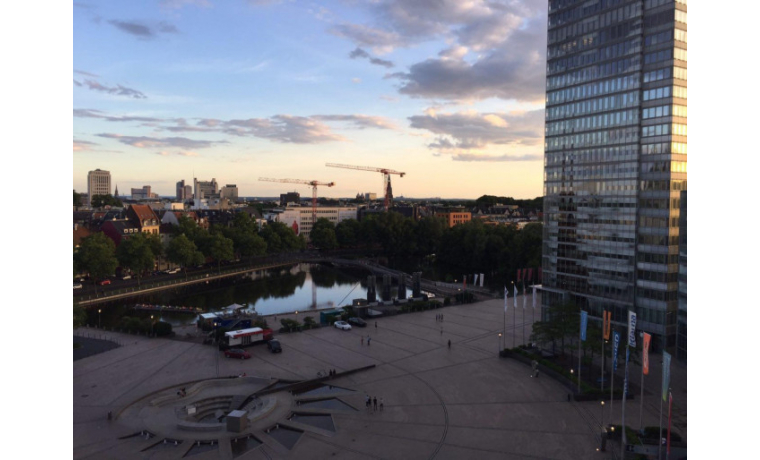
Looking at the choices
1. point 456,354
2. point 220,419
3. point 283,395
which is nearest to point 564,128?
point 456,354

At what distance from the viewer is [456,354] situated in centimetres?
5506

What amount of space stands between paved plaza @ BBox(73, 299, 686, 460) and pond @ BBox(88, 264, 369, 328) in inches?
923

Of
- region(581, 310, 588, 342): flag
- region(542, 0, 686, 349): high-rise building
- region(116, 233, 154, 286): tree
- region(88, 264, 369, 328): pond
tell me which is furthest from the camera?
region(116, 233, 154, 286): tree

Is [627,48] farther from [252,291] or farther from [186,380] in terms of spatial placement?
[252,291]

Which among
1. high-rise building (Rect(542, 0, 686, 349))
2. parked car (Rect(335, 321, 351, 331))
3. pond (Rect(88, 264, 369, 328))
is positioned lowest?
pond (Rect(88, 264, 369, 328))

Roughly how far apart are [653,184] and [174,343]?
54.3m

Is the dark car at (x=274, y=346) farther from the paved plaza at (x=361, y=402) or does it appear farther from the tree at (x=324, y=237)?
the tree at (x=324, y=237)

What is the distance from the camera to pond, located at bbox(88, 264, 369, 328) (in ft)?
276

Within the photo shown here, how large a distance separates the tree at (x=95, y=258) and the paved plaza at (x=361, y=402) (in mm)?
42668

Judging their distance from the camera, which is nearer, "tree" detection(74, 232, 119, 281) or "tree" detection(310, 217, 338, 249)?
"tree" detection(74, 232, 119, 281)

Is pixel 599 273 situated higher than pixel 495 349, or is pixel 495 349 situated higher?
pixel 599 273

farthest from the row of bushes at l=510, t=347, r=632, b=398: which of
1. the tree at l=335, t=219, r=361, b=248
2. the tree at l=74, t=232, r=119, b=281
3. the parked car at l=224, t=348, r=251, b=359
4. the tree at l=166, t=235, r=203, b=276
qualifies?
the tree at l=335, t=219, r=361, b=248

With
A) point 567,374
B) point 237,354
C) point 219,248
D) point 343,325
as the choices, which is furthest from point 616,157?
point 219,248

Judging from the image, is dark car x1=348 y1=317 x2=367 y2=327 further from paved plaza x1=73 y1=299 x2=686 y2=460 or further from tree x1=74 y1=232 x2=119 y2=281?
tree x1=74 y1=232 x2=119 y2=281
